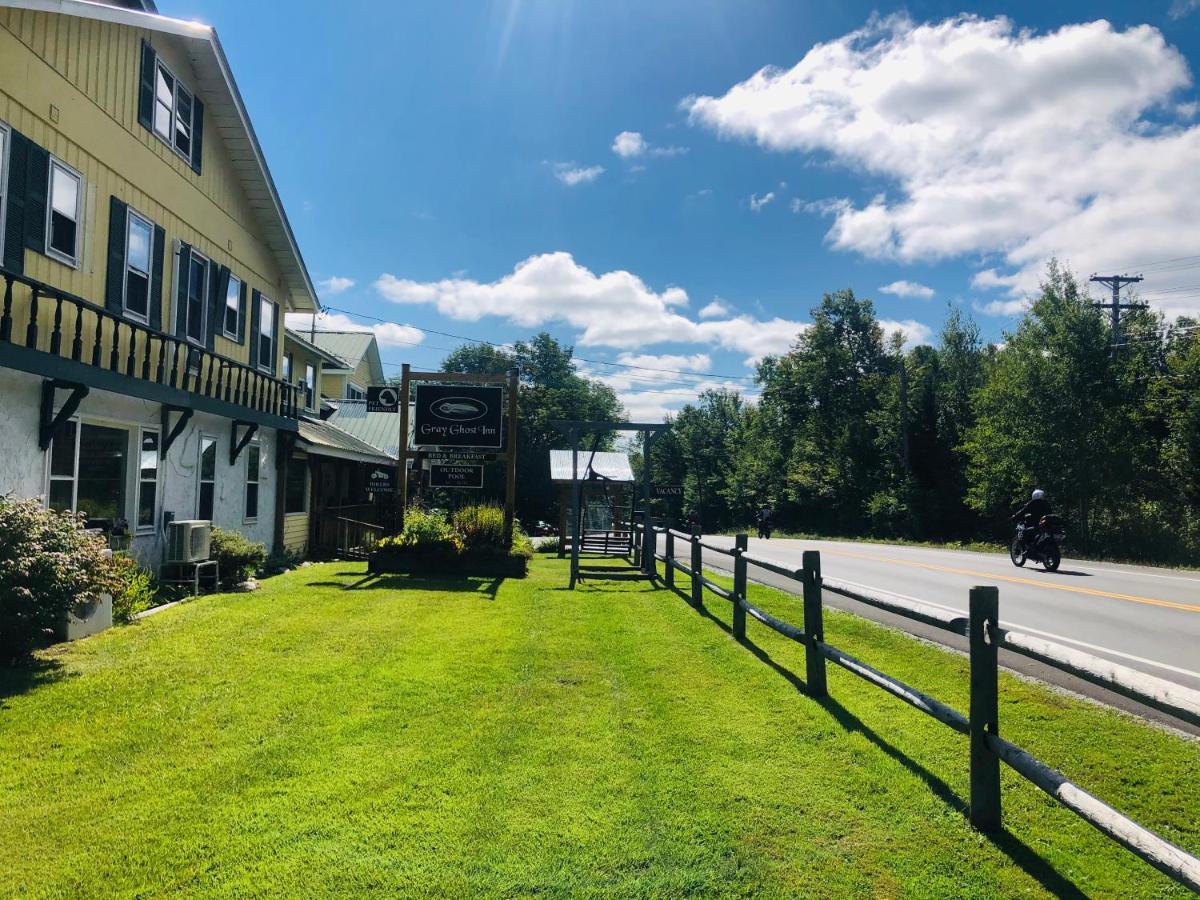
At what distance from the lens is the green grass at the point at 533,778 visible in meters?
3.53

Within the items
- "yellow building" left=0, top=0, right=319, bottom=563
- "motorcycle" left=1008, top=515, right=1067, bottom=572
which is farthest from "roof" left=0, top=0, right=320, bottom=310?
"motorcycle" left=1008, top=515, right=1067, bottom=572

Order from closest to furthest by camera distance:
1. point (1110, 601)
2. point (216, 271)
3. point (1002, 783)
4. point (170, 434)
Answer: point (1002, 783)
point (1110, 601)
point (170, 434)
point (216, 271)

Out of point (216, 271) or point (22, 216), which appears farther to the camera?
point (216, 271)

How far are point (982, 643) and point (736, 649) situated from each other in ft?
13.9

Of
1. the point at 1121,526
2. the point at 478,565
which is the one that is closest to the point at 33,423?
the point at 478,565

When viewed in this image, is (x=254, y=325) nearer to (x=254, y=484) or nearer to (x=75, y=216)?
(x=254, y=484)

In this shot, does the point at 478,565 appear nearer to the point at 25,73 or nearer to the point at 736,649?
the point at 736,649

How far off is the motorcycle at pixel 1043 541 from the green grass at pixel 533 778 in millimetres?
10975

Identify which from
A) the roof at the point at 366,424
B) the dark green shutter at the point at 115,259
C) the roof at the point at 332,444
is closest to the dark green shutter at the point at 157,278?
the dark green shutter at the point at 115,259

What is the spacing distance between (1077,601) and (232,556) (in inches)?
505

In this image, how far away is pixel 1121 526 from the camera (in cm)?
2703

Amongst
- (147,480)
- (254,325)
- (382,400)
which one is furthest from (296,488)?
(147,480)

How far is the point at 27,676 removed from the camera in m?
6.52

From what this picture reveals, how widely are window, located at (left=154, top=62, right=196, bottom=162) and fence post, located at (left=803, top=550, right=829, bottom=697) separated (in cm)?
1222
